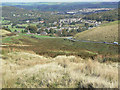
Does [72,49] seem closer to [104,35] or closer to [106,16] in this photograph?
[104,35]

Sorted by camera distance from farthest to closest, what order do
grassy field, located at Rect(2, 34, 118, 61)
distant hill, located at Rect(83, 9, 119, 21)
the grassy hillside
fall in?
distant hill, located at Rect(83, 9, 119, 21) < the grassy hillside < grassy field, located at Rect(2, 34, 118, 61)

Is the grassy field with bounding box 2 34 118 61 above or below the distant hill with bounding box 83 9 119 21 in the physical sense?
below

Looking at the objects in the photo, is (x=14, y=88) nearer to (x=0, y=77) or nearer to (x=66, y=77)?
(x=0, y=77)

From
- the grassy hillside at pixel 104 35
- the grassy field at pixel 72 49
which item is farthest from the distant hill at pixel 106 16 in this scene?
the grassy field at pixel 72 49

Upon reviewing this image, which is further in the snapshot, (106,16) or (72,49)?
(106,16)

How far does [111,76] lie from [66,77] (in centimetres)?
152

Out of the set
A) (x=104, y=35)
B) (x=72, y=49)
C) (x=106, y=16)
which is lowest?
(x=104, y=35)

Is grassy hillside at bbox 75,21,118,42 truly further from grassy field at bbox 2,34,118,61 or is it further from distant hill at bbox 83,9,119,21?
distant hill at bbox 83,9,119,21

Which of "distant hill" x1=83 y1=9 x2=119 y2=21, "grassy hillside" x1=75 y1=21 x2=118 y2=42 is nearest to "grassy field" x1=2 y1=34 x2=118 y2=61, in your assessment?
"grassy hillside" x1=75 y1=21 x2=118 y2=42

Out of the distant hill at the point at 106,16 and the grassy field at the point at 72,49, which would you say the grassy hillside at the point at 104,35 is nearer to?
the grassy field at the point at 72,49

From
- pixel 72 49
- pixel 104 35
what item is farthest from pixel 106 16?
pixel 72 49

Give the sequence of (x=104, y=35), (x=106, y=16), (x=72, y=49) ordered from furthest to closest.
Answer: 1. (x=106, y=16)
2. (x=104, y=35)
3. (x=72, y=49)

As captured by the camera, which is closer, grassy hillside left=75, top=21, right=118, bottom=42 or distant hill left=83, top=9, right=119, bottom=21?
grassy hillside left=75, top=21, right=118, bottom=42

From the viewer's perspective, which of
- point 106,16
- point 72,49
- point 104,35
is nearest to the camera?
point 72,49
